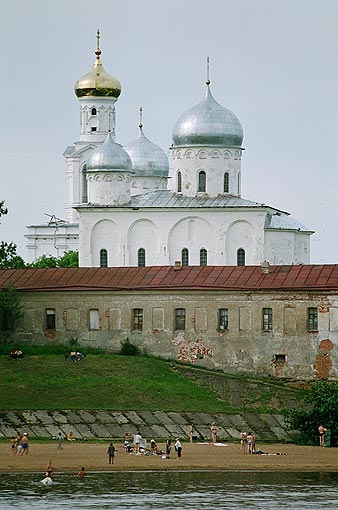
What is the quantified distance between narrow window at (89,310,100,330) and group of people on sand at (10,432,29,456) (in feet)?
47.5

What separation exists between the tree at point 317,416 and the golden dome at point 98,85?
151ft

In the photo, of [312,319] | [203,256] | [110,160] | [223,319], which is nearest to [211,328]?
[223,319]

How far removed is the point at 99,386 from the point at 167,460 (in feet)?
27.6

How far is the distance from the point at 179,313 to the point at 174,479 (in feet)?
56.6

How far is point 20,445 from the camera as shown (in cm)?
5647

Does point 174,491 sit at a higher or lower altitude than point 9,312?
lower

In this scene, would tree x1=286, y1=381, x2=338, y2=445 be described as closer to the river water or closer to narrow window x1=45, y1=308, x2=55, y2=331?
the river water

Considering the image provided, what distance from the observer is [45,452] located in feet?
187

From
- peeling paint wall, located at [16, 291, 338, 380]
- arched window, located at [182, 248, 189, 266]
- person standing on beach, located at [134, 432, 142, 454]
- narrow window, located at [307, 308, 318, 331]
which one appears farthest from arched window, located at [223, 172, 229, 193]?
person standing on beach, located at [134, 432, 142, 454]

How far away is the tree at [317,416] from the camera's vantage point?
60188 mm

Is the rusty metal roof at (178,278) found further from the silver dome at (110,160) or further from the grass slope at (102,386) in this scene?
the silver dome at (110,160)

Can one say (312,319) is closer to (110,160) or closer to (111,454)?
(111,454)

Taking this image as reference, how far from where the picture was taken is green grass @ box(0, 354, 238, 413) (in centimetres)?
6228

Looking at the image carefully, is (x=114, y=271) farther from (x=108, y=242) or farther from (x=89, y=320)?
(x=108, y=242)
